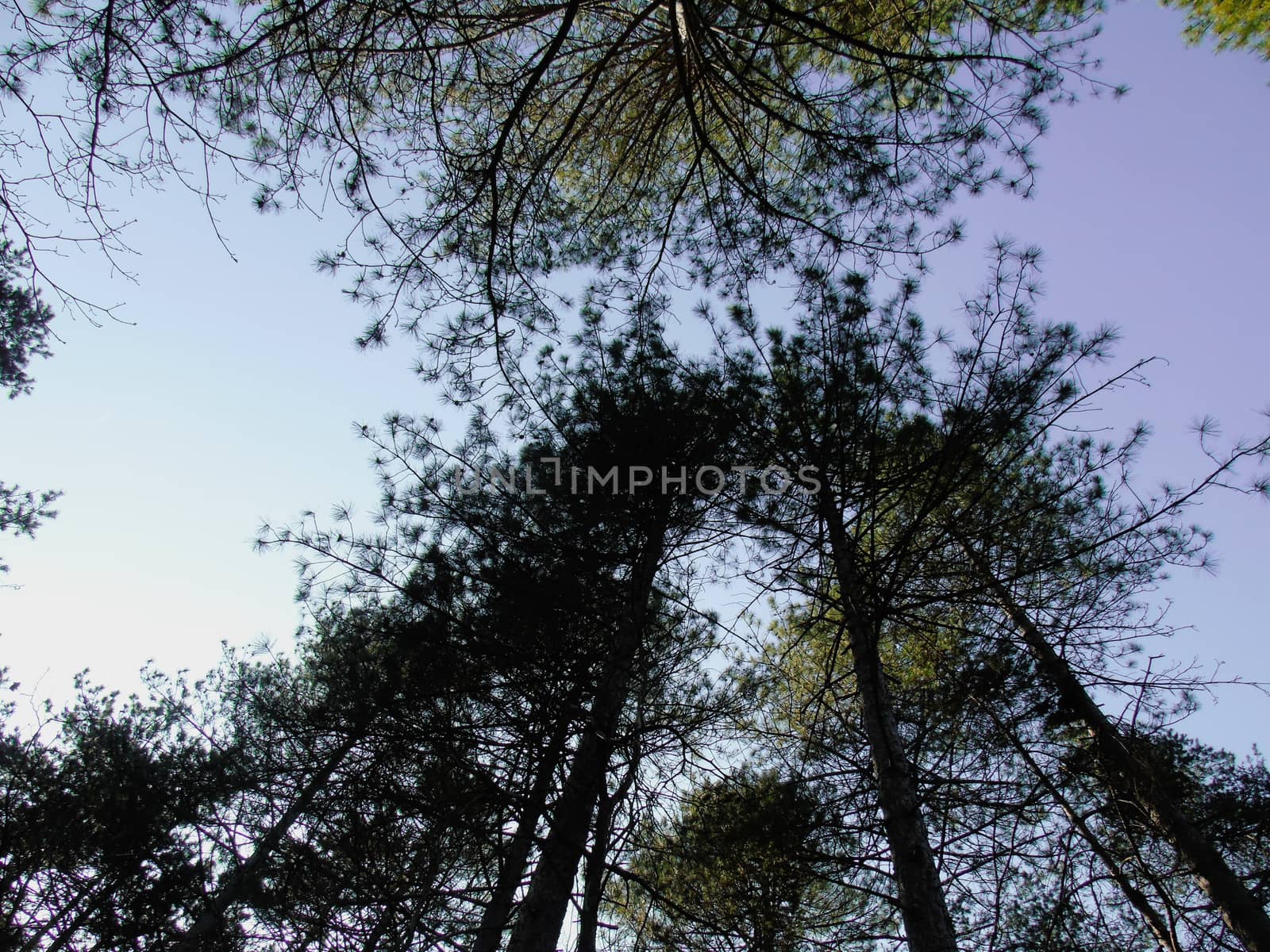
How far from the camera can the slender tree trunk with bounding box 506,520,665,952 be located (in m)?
3.55

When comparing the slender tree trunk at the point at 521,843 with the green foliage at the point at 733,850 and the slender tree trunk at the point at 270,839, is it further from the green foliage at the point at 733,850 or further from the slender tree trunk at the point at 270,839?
the slender tree trunk at the point at 270,839

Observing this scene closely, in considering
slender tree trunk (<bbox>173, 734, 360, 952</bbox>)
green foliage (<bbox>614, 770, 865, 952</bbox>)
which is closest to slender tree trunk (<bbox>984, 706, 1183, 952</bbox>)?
green foliage (<bbox>614, 770, 865, 952</bbox>)

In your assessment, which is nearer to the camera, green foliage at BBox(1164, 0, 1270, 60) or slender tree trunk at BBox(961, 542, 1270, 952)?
A: slender tree trunk at BBox(961, 542, 1270, 952)

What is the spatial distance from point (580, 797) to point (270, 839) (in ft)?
6.12

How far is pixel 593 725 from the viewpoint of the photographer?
160 inches

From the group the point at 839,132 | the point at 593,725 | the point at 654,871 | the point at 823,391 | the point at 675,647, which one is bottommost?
the point at 654,871

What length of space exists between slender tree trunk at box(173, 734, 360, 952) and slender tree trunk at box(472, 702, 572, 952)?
1.20m

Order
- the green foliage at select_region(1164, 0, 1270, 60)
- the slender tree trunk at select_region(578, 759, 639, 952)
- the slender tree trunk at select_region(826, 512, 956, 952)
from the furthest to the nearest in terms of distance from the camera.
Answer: the green foliage at select_region(1164, 0, 1270, 60) < the slender tree trunk at select_region(578, 759, 639, 952) < the slender tree trunk at select_region(826, 512, 956, 952)

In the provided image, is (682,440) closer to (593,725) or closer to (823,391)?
(823,391)

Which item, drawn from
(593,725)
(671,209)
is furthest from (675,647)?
(671,209)

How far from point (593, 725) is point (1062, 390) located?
13.2ft

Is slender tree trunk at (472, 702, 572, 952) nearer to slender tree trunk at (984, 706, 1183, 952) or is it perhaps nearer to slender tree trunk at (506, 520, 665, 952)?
slender tree trunk at (506, 520, 665, 952)

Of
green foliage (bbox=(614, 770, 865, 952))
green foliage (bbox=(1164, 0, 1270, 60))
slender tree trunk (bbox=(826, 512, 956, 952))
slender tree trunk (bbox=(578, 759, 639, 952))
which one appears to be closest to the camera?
slender tree trunk (bbox=(826, 512, 956, 952))

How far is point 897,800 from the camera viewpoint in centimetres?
363
